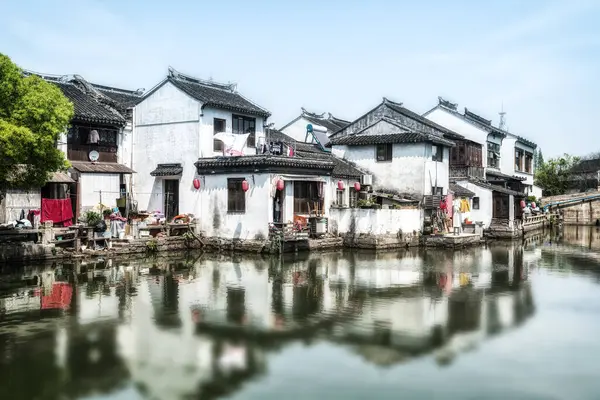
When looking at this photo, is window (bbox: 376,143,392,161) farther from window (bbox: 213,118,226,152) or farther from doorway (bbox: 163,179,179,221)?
doorway (bbox: 163,179,179,221)

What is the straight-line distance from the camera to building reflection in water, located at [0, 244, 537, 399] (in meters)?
9.99

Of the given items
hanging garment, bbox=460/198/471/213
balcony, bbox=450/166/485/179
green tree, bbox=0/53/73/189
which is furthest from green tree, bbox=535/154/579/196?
green tree, bbox=0/53/73/189

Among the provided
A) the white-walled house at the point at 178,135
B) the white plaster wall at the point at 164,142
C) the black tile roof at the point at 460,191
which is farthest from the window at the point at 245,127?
the black tile roof at the point at 460,191

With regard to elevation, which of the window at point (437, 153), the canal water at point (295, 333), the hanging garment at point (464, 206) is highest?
the window at point (437, 153)

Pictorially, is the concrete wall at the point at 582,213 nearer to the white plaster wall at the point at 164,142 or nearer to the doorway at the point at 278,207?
the doorway at the point at 278,207

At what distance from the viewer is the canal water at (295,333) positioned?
945 centimetres

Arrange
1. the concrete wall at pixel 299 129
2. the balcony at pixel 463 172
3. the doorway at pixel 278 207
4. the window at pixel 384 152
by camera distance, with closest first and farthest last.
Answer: the doorway at pixel 278 207 < the window at pixel 384 152 < the balcony at pixel 463 172 < the concrete wall at pixel 299 129

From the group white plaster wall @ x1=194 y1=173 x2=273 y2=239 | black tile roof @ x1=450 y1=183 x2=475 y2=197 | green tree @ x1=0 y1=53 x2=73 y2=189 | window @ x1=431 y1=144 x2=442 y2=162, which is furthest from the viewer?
black tile roof @ x1=450 y1=183 x2=475 y2=197

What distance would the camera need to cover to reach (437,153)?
1368 inches

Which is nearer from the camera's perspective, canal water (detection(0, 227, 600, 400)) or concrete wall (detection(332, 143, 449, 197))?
canal water (detection(0, 227, 600, 400))

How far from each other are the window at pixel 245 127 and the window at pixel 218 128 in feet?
2.14

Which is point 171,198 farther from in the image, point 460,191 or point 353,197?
point 460,191

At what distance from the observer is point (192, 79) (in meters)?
31.5

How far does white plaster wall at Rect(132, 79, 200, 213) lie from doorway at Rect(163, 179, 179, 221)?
10.4 inches
